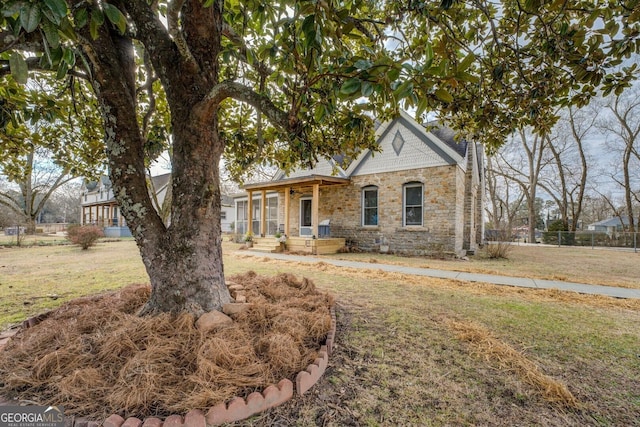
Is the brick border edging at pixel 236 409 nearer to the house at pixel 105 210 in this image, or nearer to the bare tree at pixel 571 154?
the house at pixel 105 210

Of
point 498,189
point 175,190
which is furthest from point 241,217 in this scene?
point 498,189

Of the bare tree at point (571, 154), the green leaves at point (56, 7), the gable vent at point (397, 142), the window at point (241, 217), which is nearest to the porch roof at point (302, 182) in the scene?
the gable vent at point (397, 142)

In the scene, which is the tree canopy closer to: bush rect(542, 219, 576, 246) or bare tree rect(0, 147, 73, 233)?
bare tree rect(0, 147, 73, 233)

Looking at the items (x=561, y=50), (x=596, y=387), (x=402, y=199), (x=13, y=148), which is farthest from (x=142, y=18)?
(x=402, y=199)

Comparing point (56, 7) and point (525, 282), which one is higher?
point (56, 7)

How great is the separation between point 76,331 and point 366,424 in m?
2.65

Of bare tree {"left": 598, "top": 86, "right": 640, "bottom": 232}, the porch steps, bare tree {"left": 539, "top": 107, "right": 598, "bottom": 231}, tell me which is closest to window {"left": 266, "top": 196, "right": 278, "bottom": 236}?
the porch steps

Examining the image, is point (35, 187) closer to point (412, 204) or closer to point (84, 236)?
point (84, 236)

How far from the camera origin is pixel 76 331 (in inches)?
98.0

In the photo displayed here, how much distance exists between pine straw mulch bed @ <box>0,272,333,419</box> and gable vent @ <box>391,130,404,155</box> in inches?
393

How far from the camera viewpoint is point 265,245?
12766 mm

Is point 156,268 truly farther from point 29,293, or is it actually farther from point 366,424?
point 29,293

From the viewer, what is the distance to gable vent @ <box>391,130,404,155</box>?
37.9 ft

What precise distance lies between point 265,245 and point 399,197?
642 cm
